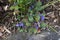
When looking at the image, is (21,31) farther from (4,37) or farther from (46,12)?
(46,12)

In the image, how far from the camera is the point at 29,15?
2393 mm

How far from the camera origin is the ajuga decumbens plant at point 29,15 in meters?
2.34

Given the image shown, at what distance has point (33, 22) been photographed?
238 centimetres


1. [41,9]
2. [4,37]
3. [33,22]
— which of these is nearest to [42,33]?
[33,22]

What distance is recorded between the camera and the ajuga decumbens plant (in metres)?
2.34

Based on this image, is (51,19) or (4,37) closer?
(4,37)

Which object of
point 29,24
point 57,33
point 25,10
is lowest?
point 57,33

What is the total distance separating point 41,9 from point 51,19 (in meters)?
0.20

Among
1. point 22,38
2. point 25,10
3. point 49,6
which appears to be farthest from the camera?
point 49,6

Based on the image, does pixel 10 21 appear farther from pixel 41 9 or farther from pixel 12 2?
pixel 41 9

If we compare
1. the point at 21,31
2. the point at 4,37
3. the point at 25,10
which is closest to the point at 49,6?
the point at 25,10

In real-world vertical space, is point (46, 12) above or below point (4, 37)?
above

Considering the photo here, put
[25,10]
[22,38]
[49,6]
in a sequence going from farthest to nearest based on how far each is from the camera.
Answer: [49,6] < [25,10] < [22,38]

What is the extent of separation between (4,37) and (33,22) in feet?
1.41
